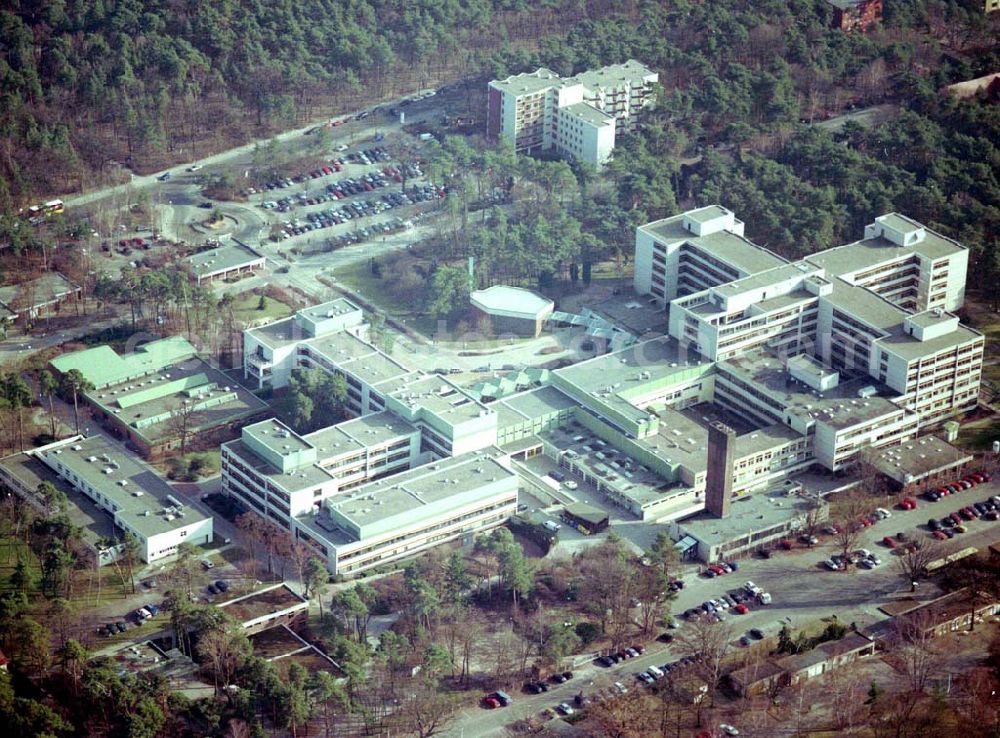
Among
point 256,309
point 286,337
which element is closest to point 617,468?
point 286,337

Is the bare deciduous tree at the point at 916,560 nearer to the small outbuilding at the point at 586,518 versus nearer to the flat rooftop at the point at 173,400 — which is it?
the small outbuilding at the point at 586,518

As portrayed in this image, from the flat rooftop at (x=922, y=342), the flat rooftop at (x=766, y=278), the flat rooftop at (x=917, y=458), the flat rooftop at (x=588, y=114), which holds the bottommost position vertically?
the flat rooftop at (x=917, y=458)

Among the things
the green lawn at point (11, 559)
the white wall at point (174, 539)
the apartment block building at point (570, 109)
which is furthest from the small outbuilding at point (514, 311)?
the green lawn at point (11, 559)

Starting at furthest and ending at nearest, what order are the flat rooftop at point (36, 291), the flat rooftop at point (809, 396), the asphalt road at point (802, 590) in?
the flat rooftop at point (36, 291), the flat rooftop at point (809, 396), the asphalt road at point (802, 590)

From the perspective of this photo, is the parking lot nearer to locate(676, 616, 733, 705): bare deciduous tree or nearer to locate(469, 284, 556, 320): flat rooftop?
locate(469, 284, 556, 320): flat rooftop

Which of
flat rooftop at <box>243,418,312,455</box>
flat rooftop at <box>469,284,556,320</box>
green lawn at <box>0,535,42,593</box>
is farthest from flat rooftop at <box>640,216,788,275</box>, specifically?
green lawn at <box>0,535,42,593</box>

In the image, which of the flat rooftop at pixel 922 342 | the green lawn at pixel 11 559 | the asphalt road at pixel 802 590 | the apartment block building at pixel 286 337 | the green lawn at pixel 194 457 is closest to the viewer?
the asphalt road at pixel 802 590

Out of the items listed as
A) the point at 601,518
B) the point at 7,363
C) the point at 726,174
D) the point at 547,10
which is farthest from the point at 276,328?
the point at 547,10
